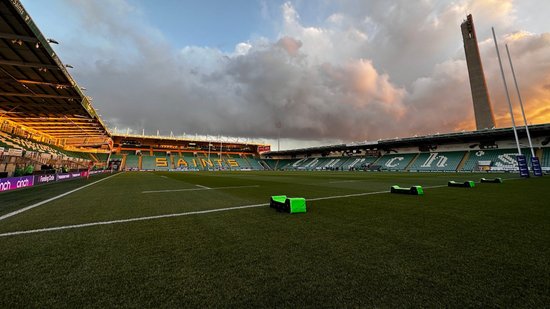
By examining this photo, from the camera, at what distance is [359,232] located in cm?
296

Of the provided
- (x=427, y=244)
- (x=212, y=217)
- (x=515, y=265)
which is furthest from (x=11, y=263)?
(x=515, y=265)

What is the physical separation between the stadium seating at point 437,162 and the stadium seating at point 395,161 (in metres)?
1.48

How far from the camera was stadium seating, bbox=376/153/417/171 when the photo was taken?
40.9 meters

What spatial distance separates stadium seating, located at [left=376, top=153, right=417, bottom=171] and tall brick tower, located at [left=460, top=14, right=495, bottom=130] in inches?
1087

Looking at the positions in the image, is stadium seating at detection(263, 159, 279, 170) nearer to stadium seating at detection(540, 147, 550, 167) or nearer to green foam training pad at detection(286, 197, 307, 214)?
stadium seating at detection(540, 147, 550, 167)

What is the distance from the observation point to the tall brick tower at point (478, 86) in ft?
170

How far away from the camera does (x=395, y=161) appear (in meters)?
43.3

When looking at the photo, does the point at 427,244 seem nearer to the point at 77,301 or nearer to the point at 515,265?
the point at 515,265

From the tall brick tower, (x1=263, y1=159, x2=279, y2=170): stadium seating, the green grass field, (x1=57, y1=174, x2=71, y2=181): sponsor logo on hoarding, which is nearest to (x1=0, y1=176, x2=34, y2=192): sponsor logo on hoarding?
(x1=57, y1=174, x2=71, y2=181): sponsor logo on hoarding

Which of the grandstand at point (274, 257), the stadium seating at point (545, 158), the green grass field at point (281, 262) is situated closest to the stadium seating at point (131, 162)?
the grandstand at point (274, 257)

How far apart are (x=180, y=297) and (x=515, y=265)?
291cm

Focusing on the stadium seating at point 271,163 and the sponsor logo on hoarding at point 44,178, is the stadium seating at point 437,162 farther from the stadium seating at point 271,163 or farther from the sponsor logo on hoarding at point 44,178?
the sponsor logo on hoarding at point 44,178

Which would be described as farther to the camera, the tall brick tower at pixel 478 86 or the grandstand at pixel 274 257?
the tall brick tower at pixel 478 86

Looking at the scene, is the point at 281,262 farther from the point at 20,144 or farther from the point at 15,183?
the point at 20,144
